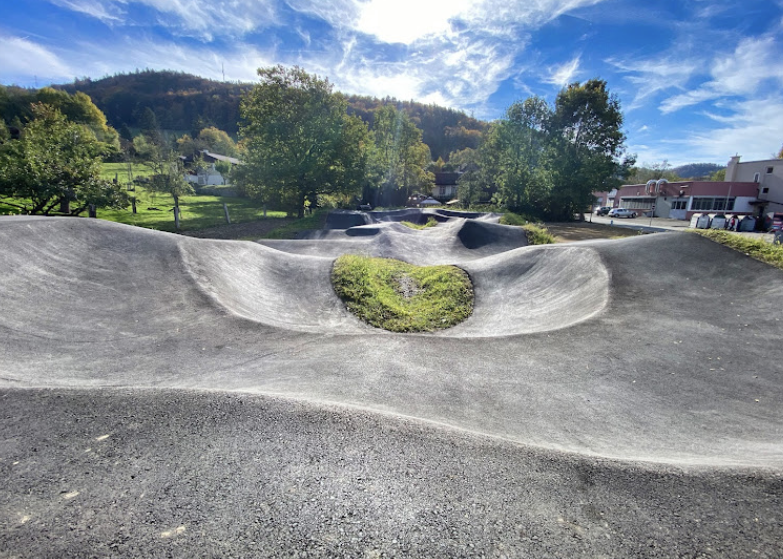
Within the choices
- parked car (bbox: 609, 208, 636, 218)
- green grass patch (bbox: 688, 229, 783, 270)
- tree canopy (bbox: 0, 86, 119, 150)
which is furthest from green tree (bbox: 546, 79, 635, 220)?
tree canopy (bbox: 0, 86, 119, 150)

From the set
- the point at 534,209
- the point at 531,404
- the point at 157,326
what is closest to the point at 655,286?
the point at 531,404

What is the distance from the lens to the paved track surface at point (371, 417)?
7.36 feet

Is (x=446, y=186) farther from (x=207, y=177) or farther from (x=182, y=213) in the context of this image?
(x=182, y=213)

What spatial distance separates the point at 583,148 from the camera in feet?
127

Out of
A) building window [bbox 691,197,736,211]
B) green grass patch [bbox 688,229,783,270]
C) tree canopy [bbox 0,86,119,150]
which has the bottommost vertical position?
green grass patch [bbox 688,229,783,270]

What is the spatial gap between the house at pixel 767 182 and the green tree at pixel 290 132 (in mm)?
58084

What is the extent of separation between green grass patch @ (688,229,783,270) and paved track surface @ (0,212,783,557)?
1.11ft

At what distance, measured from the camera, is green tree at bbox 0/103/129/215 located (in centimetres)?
1730

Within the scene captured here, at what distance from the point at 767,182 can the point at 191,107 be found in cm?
17730

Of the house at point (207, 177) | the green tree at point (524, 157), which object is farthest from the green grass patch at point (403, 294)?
the house at point (207, 177)

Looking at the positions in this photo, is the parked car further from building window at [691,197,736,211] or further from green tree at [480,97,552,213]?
green tree at [480,97,552,213]

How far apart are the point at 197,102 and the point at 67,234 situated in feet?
568

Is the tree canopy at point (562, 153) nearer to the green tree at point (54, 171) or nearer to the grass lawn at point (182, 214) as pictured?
the grass lawn at point (182, 214)

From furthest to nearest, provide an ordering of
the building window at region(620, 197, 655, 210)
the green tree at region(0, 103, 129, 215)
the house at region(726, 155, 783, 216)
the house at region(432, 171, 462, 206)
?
the house at region(432, 171, 462, 206)
the building window at region(620, 197, 655, 210)
the house at region(726, 155, 783, 216)
the green tree at region(0, 103, 129, 215)
